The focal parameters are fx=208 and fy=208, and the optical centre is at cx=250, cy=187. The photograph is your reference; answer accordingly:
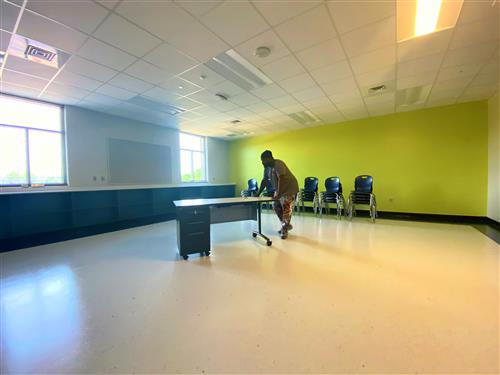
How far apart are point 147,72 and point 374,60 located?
11.6 feet

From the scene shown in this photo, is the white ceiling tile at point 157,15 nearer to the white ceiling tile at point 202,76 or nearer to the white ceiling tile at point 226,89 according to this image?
the white ceiling tile at point 202,76

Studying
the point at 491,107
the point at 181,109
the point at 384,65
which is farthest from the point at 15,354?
the point at 491,107

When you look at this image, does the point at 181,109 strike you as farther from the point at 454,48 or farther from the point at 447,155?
the point at 447,155

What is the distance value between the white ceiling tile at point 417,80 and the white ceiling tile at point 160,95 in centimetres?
432

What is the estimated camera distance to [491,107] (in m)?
4.55

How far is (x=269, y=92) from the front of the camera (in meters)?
4.22

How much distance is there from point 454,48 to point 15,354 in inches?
215

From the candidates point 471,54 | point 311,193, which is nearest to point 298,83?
point 471,54

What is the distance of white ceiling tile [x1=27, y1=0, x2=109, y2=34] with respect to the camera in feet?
6.74

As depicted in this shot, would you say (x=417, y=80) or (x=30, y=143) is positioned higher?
(x=417, y=80)

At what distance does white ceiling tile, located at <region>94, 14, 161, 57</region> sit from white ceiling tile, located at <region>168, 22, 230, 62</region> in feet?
0.90

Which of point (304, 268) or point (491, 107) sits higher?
point (491, 107)

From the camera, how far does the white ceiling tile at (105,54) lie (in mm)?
2666

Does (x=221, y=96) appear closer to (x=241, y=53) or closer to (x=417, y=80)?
(x=241, y=53)
